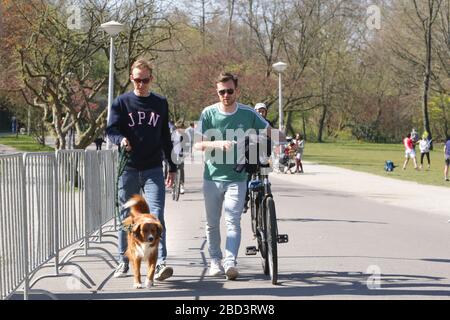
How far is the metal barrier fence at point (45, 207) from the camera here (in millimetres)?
6484

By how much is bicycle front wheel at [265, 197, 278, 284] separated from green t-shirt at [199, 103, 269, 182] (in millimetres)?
574

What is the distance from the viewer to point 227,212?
8250mm

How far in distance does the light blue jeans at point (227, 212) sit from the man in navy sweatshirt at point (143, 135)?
53 cm

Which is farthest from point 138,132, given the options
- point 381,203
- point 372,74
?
point 372,74

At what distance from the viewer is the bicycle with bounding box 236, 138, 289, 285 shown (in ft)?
25.6

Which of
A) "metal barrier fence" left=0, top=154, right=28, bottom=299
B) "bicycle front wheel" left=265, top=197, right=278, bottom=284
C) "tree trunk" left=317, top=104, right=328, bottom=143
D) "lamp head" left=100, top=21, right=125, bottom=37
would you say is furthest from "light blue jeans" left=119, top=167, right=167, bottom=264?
"tree trunk" left=317, top=104, right=328, bottom=143

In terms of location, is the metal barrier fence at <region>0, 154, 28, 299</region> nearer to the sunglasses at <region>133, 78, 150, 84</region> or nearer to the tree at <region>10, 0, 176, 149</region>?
the sunglasses at <region>133, 78, 150, 84</region>

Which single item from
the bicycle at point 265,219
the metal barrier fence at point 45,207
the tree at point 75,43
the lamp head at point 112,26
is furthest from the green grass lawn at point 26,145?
the bicycle at point 265,219

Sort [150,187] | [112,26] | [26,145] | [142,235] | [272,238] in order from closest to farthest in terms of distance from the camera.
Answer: [142,235] < [272,238] < [150,187] < [112,26] < [26,145]

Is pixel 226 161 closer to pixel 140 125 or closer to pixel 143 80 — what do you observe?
pixel 140 125

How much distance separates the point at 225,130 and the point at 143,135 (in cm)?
84

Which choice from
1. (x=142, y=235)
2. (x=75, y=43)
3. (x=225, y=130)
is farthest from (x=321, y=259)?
(x=75, y=43)

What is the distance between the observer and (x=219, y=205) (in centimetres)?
848

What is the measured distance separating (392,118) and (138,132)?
80202mm
